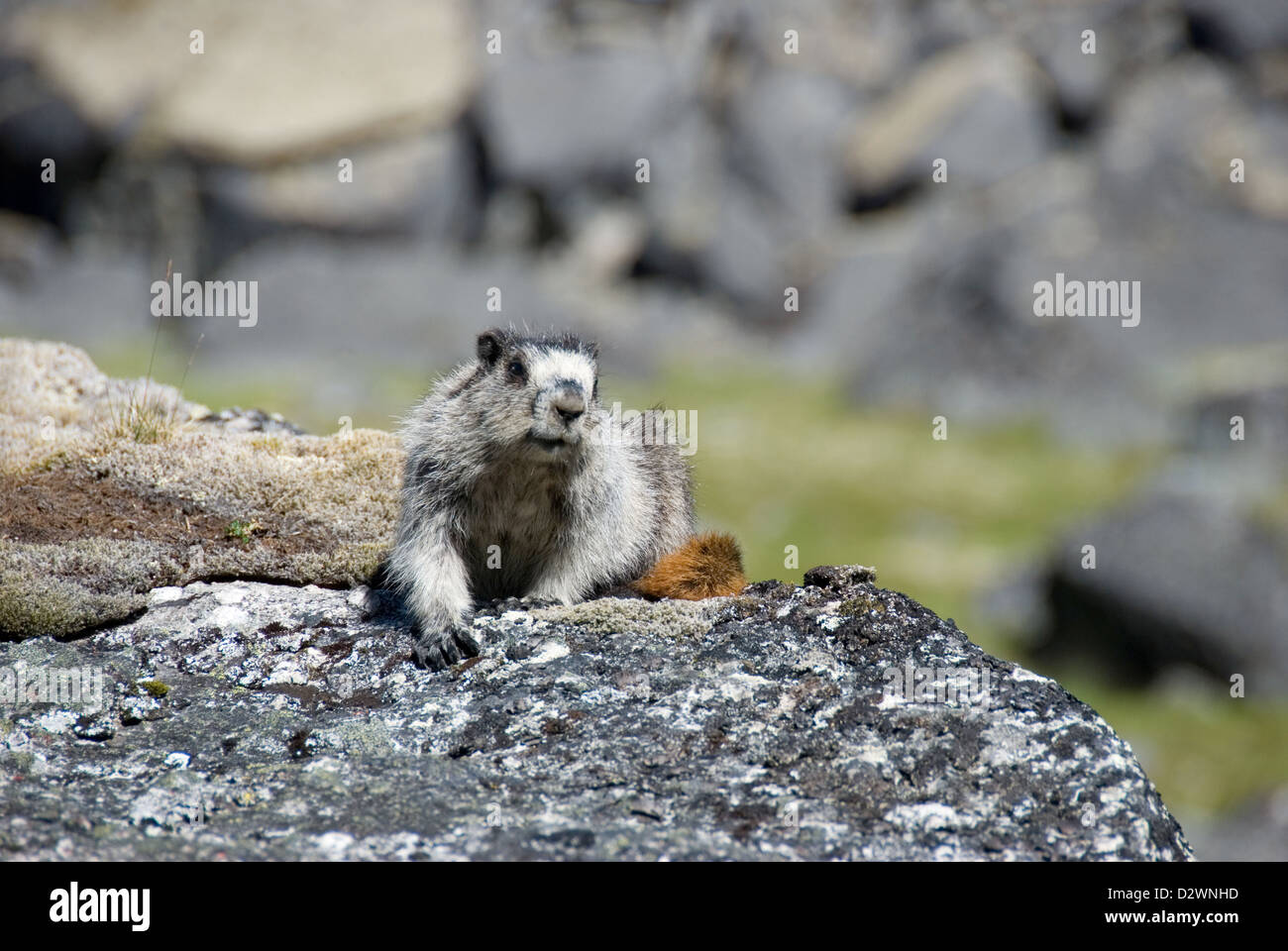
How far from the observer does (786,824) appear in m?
8.97

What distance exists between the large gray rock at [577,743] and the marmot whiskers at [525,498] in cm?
58

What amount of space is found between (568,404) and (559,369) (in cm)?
57

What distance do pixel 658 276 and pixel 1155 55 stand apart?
29559 mm

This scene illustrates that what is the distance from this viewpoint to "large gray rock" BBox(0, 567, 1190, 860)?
8.79m

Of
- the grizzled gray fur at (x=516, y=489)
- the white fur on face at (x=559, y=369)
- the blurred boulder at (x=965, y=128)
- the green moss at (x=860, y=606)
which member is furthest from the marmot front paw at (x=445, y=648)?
the blurred boulder at (x=965, y=128)

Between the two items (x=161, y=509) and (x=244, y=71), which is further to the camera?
(x=244, y=71)

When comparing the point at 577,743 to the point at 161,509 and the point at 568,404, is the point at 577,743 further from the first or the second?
the point at 161,509

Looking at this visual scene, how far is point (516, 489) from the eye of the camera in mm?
12086

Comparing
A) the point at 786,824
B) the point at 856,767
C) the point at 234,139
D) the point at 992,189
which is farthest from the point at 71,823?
the point at 992,189

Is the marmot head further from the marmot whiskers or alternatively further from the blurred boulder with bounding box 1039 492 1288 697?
the blurred boulder with bounding box 1039 492 1288 697

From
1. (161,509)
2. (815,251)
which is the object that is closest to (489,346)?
(161,509)

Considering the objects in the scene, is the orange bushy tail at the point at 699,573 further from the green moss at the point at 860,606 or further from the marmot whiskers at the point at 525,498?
the green moss at the point at 860,606

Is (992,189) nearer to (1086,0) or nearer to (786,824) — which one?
(1086,0)

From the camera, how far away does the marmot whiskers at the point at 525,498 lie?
1152 cm
